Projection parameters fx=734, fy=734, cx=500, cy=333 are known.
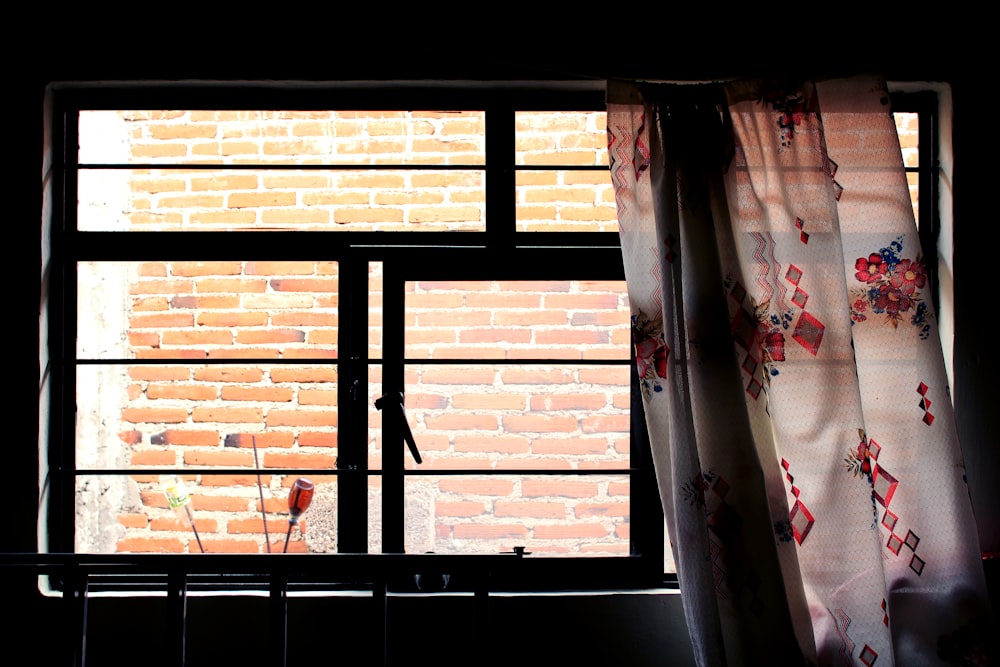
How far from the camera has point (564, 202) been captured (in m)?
1.88

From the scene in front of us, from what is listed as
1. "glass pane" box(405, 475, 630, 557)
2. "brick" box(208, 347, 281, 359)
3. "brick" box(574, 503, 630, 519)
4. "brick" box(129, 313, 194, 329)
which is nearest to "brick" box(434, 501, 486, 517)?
"glass pane" box(405, 475, 630, 557)

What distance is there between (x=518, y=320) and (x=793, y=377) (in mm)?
657

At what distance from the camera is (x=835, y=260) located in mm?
1619

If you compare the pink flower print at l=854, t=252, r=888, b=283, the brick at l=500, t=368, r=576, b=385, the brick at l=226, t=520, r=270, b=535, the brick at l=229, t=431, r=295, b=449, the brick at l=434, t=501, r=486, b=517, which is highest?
the pink flower print at l=854, t=252, r=888, b=283

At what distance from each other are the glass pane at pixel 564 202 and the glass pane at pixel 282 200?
0.11 m

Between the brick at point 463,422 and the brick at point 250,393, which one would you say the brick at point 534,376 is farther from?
the brick at point 250,393

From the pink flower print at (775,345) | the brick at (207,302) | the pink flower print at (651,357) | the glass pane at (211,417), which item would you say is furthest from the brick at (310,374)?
the pink flower print at (775,345)

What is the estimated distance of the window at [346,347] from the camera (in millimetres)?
1832

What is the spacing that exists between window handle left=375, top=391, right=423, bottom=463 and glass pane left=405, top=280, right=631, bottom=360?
11 cm

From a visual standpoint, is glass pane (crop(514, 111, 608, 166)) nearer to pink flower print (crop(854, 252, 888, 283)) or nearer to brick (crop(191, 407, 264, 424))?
pink flower print (crop(854, 252, 888, 283))

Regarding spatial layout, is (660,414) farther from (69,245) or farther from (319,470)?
(69,245)

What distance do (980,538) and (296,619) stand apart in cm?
165

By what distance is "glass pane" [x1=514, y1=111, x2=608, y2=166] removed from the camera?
1894mm

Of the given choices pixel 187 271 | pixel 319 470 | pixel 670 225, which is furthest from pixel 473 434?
pixel 187 271
